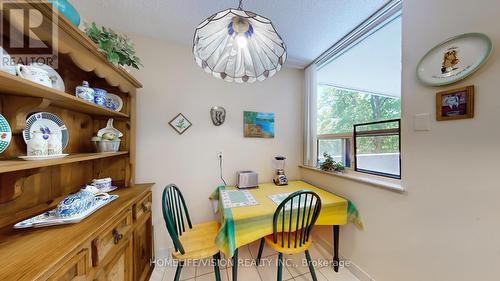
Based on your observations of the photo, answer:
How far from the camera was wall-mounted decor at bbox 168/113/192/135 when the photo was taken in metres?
1.80

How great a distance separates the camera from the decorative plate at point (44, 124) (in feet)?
2.86

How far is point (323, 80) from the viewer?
2.20 metres

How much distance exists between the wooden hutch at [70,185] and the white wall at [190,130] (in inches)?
9.9

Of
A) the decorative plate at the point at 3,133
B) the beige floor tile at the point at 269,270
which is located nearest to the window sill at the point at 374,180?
the beige floor tile at the point at 269,270

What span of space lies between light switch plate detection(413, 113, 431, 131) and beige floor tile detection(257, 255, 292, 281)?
164 centimetres

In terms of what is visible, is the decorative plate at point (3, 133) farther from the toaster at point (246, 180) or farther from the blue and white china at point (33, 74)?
the toaster at point (246, 180)

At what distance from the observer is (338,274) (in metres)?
1.54

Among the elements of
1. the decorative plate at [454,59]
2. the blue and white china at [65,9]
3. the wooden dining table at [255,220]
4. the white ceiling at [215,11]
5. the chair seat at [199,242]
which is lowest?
the chair seat at [199,242]

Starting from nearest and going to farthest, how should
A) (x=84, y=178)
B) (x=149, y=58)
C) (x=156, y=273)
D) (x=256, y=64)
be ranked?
1. (x=256, y=64)
2. (x=84, y=178)
3. (x=156, y=273)
4. (x=149, y=58)

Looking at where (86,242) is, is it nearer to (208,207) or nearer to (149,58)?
(208,207)

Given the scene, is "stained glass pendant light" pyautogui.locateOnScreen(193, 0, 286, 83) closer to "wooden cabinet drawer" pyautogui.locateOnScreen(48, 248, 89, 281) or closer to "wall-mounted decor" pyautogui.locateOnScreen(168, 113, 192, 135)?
"wall-mounted decor" pyautogui.locateOnScreen(168, 113, 192, 135)

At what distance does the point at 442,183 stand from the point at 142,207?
2.21 m

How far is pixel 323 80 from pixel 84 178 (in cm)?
279

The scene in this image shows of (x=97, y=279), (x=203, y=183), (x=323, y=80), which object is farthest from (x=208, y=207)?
(x=323, y=80)
